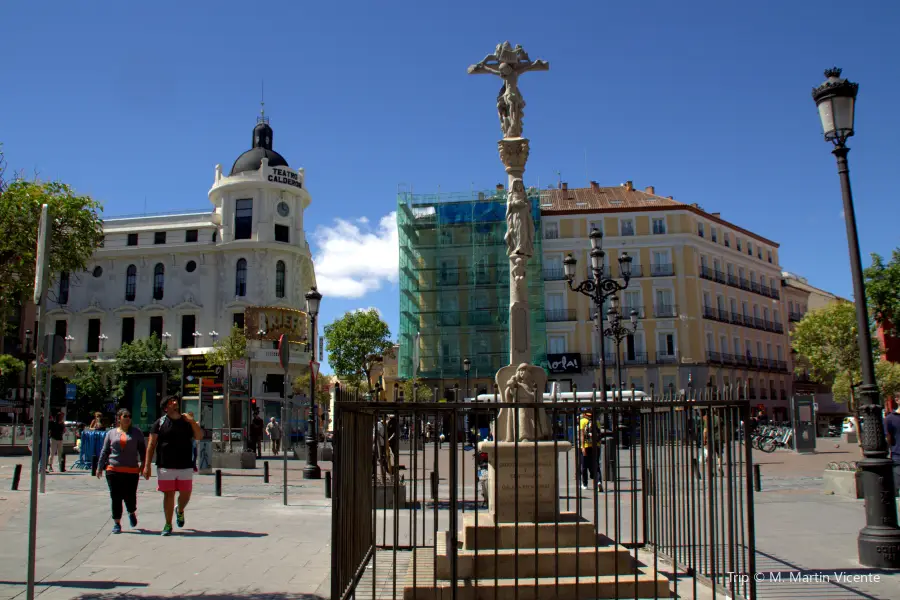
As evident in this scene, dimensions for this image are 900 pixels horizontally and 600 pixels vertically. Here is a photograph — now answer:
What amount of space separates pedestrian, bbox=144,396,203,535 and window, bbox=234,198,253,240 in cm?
4282

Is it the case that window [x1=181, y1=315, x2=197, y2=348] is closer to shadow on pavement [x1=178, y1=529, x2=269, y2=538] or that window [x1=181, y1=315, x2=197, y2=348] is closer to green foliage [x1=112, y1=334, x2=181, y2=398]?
green foliage [x1=112, y1=334, x2=181, y2=398]

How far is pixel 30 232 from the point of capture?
478 inches

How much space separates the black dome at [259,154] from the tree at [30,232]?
3565cm

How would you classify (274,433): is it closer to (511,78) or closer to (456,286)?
(456,286)

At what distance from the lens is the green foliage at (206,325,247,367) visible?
148 feet

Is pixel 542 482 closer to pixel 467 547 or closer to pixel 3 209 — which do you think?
pixel 467 547

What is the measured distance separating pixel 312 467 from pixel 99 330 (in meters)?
39.2

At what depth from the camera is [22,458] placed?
25.3 meters

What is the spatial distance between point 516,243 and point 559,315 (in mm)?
46234

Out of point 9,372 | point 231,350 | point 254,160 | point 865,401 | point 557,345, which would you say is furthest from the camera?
point 557,345

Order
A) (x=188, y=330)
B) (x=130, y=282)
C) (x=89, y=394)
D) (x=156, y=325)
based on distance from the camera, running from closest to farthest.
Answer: (x=89, y=394) → (x=188, y=330) → (x=156, y=325) → (x=130, y=282)

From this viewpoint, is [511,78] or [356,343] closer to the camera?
[511,78]

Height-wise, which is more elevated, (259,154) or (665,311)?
(259,154)

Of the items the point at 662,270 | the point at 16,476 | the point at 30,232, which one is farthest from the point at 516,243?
the point at 662,270
